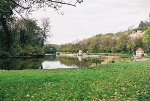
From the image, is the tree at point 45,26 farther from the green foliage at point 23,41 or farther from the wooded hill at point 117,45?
the wooded hill at point 117,45

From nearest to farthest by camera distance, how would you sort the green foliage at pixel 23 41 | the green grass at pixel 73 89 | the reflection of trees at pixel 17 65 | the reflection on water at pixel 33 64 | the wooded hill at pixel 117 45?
the green grass at pixel 73 89 → the reflection of trees at pixel 17 65 → the reflection on water at pixel 33 64 → the green foliage at pixel 23 41 → the wooded hill at pixel 117 45

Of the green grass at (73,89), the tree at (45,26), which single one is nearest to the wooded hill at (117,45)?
the tree at (45,26)

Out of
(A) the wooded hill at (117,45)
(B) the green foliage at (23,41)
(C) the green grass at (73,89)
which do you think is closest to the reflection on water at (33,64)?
(B) the green foliage at (23,41)

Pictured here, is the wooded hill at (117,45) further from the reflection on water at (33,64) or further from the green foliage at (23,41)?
the reflection on water at (33,64)

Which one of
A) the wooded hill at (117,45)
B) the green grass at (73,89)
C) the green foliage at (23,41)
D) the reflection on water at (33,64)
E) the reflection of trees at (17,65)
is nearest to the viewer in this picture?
the green grass at (73,89)

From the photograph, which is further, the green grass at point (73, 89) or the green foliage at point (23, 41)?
the green foliage at point (23, 41)

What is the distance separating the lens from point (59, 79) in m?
15.5

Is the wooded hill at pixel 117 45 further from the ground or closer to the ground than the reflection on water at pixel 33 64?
further from the ground

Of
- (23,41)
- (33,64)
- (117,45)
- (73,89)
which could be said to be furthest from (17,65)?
(117,45)

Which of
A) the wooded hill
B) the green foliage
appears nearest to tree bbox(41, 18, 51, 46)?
the green foliage

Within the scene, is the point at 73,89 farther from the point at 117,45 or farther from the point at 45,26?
the point at 117,45

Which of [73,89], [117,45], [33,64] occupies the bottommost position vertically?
[33,64]

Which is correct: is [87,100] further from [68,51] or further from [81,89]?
[68,51]

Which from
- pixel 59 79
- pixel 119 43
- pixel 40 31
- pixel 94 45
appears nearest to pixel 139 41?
pixel 119 43
